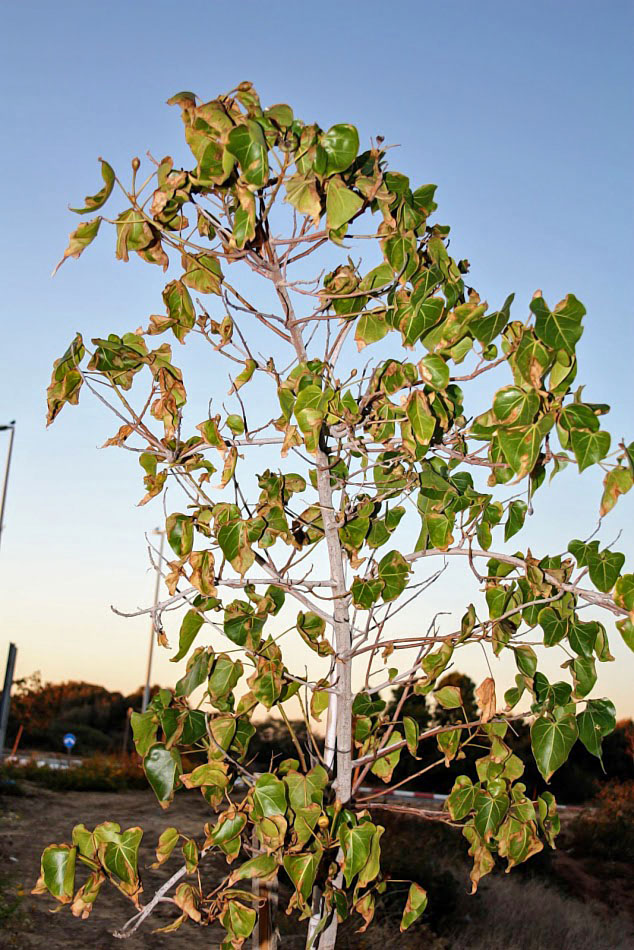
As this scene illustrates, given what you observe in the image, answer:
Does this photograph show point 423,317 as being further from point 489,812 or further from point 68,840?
point 68,840

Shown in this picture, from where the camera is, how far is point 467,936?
5.60 metres

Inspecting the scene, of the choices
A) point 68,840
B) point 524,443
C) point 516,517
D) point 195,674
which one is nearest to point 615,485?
point 524,443

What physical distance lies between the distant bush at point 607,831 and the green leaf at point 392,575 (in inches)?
357

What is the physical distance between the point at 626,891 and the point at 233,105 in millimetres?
9194

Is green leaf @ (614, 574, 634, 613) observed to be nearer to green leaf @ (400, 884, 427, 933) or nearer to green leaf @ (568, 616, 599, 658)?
green leaf @ (568, 616, 599, 658)

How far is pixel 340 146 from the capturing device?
58.3 inches

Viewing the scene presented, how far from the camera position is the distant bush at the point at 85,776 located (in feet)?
34.9

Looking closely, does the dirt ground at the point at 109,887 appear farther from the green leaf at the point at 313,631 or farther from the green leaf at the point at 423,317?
the green leaf at the point at 423,317

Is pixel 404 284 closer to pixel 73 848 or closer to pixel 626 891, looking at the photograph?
pixel 73 848

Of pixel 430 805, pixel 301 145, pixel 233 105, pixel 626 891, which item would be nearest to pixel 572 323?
pixel 301 145

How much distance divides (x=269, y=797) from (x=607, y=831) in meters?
9.52

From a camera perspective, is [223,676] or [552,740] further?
[223,676]

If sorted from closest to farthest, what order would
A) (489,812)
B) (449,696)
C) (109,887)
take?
(489,812)
(449,696)
(109,887)

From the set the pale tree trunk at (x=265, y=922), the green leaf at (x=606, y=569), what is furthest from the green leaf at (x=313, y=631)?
the green leaf at (x=606, y=569)
